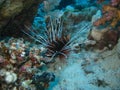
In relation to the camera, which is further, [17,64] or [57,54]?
[57,54]

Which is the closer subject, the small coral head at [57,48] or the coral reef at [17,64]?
the coral reef at [17,64]

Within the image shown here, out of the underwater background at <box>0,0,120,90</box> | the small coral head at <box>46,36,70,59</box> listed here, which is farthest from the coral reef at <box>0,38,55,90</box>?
the small coral head at <box>46,36,70,59</box>

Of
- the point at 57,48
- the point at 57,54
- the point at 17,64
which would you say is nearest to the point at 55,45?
the point at 57,48

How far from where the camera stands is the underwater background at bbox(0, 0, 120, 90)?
3852 mm

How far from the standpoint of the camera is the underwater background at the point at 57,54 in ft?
12.6

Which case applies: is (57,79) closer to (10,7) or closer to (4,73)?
(4,73)

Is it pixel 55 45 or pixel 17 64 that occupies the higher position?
pixel 17 64

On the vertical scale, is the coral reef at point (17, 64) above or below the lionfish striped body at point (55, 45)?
above

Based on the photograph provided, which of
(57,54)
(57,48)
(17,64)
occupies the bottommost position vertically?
(57,54)

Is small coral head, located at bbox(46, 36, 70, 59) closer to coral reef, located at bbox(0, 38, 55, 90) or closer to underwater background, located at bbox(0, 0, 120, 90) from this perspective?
underwater background, located at bbox(0, 0, 120, 90)

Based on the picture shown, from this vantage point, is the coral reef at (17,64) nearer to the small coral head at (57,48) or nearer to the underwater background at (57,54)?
the underwater background at (57,54)

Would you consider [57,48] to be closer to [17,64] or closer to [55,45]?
[55,45]

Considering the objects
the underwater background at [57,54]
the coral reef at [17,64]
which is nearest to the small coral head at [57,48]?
the underwater background at [57,54]

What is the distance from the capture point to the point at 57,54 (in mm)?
4801
